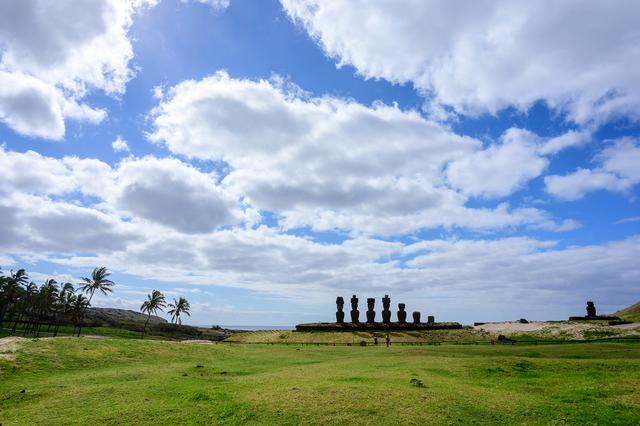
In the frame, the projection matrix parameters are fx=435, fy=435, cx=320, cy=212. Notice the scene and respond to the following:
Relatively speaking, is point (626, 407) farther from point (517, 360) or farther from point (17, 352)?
point (17, 352)

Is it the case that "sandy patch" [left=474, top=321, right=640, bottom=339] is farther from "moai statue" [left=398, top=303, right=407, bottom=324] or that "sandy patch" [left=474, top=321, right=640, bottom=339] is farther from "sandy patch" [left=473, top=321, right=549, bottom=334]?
"moai statue" [left=398, top=303, right=407, bottom=324]

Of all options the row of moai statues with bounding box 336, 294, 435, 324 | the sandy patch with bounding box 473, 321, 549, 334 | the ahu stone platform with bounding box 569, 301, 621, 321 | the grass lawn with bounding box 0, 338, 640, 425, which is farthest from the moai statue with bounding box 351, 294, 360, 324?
the grass lawn with bounding box 0, 338, 640, 425

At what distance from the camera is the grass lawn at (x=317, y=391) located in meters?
19.8

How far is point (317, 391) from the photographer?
2242 centimetres

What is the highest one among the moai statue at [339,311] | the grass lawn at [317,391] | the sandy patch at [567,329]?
the moai statue at [339,311]

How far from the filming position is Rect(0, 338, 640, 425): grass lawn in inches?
779

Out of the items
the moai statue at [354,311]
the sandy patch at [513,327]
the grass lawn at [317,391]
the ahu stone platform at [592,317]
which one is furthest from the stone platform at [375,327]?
the grass lawn at [317,391]

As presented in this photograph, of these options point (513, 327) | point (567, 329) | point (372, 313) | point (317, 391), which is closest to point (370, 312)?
point (372, 313)

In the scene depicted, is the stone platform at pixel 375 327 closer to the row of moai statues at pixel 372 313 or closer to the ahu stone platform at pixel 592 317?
the row of moai statues at pixel 372 313

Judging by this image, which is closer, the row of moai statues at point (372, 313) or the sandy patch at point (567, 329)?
the sandy patch at point (567, 329)

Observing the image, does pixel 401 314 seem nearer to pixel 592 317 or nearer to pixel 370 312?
pixel 370 312

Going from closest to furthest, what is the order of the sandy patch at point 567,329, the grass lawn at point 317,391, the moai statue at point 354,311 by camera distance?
the grass lawn at point 317,391 → the sandy patch at point 567,329 → the moai statue at point 354,311

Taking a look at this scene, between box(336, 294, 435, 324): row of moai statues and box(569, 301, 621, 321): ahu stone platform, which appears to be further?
box(336, 294, 435, 324): row of moai statues

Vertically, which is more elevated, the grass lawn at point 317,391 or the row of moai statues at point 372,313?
the row of moai statues at point 372,313
